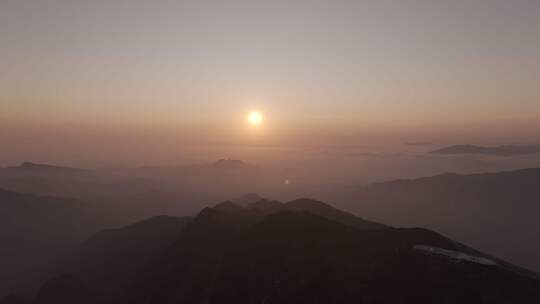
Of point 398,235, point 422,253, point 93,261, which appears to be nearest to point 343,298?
point 422,253

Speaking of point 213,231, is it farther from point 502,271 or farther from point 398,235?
point 502,271

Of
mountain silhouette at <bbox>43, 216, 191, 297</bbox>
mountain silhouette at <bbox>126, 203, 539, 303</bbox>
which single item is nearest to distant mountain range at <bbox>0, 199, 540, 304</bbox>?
mountain silhouette at <bbox>126, 203, 539, 303</bbox>

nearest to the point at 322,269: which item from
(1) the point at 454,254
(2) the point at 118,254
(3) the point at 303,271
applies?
(3) the point at 303,271

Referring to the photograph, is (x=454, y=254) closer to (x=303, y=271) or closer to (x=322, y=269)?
(x=322, y=269)

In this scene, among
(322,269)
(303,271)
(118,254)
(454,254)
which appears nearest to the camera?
(454,254)

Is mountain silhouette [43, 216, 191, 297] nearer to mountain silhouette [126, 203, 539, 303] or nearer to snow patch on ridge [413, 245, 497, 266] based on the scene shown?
mountain silhouette [126, 203, 539, 303]

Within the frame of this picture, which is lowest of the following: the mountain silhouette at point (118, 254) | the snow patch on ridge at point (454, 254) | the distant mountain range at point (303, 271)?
the mountain silhouette at point (118, 254)

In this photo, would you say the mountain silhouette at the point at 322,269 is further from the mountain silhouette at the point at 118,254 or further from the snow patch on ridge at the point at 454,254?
the mountain silhouette at the point at 118,254

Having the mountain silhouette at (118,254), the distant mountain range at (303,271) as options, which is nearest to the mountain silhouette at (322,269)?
the distant mountain range at (303,271)
